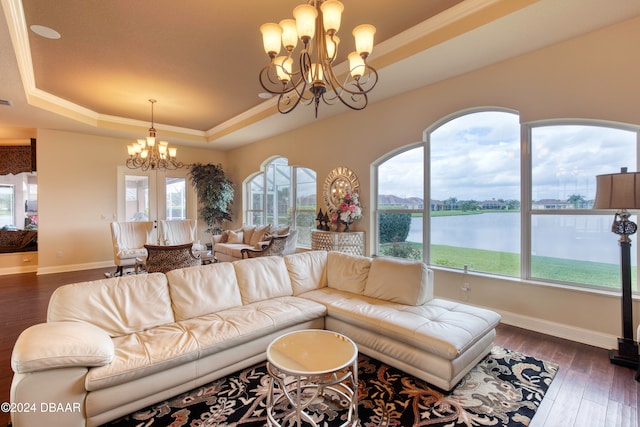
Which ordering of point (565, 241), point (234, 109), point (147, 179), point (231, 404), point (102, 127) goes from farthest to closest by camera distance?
point (147, 179) → point (102, 127) → point (234, 109) → point (565, 241) → point (231, 404)

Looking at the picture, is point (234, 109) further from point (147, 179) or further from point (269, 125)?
point (147, 179)

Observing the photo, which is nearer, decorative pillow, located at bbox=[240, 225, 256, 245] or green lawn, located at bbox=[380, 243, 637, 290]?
green lawn, located at bbox=[380, 243, 637, 290]

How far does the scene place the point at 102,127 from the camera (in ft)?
20.8

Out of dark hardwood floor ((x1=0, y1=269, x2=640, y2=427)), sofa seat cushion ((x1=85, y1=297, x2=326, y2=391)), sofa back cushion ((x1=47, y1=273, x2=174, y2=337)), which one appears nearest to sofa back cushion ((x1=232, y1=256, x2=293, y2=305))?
→ sofa seat cushion ((x1=85, y1=297, x2=326, y2=391))

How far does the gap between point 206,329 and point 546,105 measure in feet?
13.3

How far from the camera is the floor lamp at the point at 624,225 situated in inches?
95.0

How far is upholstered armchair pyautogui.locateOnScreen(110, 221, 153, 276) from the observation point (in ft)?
17.3

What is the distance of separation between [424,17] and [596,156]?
230 cm

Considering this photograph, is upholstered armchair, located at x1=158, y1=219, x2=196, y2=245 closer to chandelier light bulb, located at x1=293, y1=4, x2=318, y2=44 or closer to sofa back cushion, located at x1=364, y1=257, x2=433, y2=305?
sofa back cushion, located at x1=364, y1=257, x2=433, y2=305

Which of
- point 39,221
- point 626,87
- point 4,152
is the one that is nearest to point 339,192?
point 626,87

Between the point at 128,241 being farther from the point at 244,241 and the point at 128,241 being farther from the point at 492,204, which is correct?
the point at 492,204

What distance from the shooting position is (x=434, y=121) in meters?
4.12

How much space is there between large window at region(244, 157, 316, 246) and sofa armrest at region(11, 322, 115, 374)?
4.78 m

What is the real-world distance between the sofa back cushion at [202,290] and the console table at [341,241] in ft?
7.01
